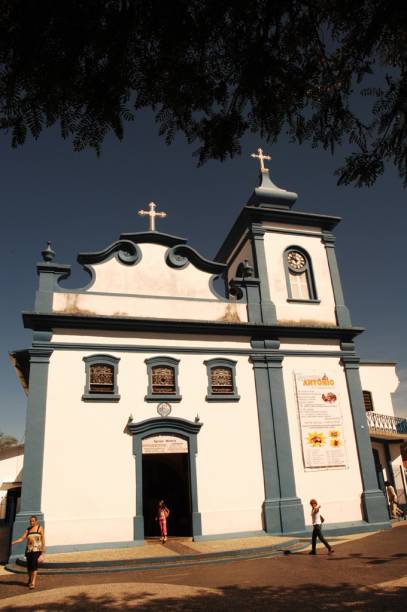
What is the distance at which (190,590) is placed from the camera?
314 inches

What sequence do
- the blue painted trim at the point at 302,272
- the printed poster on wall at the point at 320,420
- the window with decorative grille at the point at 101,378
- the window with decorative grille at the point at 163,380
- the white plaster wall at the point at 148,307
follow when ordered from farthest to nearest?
the blue painted trim at the point at 302,272 → the printed poster on wall at the point at 320,420 → the white plaster wall at the point at 148,307 → the window with decorative grille at the point at 163,380 → the window with decorative grille at the point at 101,378

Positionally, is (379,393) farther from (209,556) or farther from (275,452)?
(209,556)

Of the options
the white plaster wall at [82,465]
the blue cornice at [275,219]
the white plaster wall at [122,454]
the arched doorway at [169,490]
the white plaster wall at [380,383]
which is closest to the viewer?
the white plaster wall at [82,465]

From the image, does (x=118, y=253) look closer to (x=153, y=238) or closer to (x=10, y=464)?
(x=153, y=238)

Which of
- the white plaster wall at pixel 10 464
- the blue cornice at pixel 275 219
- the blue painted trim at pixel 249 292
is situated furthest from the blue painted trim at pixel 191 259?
the white plaster wall at pixel 10 464

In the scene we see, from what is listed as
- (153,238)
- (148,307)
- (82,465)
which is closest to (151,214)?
(153,238)

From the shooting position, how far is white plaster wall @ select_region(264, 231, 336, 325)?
1680 cm

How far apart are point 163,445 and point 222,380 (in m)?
2.88

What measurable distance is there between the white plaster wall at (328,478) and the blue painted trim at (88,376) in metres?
5.84

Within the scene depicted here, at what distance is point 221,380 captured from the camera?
14.9m

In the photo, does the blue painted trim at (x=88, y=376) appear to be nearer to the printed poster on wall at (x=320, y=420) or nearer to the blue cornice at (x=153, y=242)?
the blue cornice at (x=153, y=242)

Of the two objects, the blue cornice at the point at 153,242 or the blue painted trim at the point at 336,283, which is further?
the blue painted trim at the point at 336,283

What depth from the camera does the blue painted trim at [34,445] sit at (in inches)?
463

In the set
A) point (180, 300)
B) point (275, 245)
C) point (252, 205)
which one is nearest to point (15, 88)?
point (180, 300)
